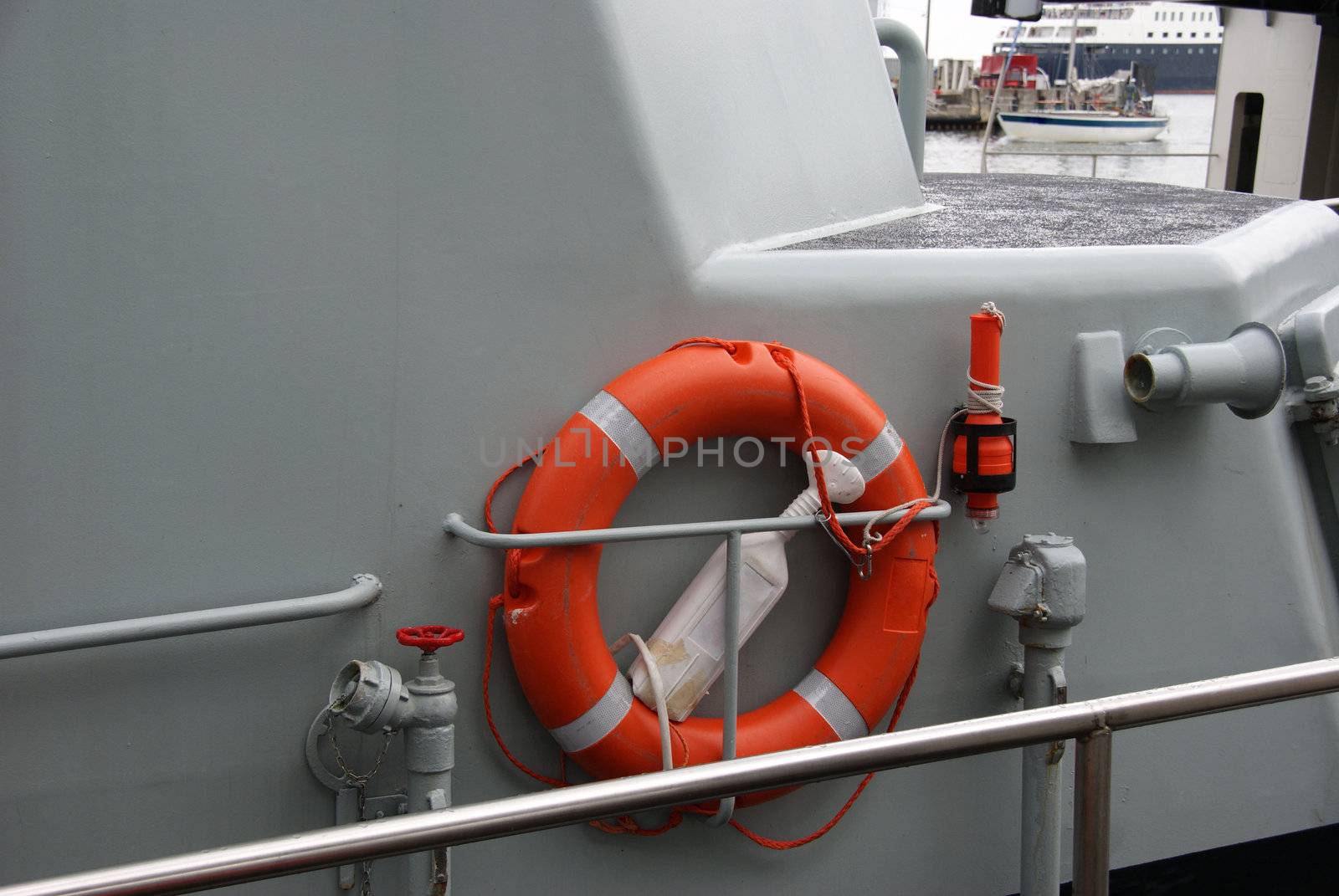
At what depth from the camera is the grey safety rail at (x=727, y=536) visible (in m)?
2.11

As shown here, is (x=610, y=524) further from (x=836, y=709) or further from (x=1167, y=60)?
(x=1167, y=60)

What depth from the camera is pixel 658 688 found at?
2.27m

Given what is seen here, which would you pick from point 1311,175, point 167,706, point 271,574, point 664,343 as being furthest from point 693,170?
point 1311,175

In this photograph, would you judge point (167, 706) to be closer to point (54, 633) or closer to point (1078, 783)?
point (54, 633)

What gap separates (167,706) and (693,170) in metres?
1.31

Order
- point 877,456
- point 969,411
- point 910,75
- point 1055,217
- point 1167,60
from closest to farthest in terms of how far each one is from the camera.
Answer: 1. point 877,456
2. point 969,411
3. point 1055,217
4. point 910,75
5. point 1167,60

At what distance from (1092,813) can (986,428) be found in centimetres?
95

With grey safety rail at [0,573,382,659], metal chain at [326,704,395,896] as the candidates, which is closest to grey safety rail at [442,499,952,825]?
grey safety rail at [0,573,382,659]

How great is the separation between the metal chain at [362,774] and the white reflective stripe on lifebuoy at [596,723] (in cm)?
29

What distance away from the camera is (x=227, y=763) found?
218cm

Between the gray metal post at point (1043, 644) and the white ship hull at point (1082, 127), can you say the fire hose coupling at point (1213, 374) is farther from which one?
the white ship hull at point (1082, 127)

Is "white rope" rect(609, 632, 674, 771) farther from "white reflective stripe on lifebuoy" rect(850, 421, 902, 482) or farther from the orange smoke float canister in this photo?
the orange smoke float canister

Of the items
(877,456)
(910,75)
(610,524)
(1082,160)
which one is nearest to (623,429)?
(610,524)

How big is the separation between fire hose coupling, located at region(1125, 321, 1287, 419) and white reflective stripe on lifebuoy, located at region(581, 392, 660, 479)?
3.30 ft
